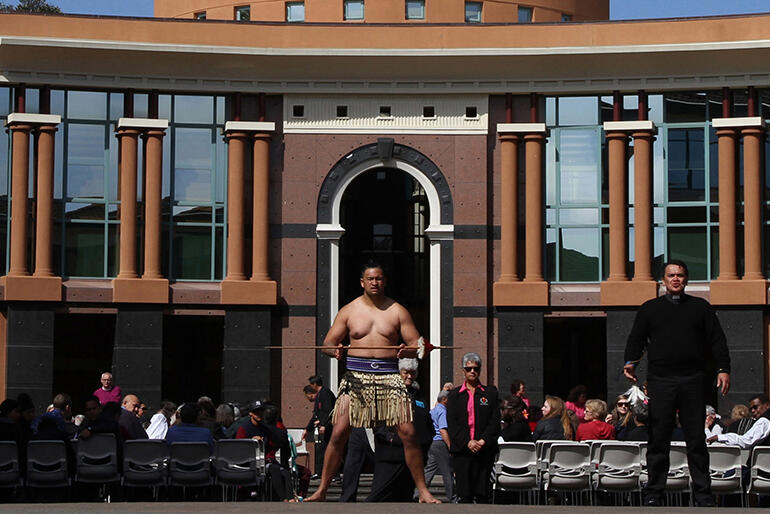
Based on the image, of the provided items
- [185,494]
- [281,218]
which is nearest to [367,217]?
[281,218]

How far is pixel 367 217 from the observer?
36219 millimetres

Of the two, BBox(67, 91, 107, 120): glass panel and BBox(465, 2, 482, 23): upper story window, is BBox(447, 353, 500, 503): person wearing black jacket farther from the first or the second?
BBox(465, 2, 482, 23): upper story window

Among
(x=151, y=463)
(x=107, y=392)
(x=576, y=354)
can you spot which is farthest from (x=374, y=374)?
(x=576, y=354)

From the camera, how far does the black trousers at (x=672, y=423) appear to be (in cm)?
1350

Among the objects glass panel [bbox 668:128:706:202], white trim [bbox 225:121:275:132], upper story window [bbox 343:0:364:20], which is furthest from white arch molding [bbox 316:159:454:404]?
upper story window [bbox 343:0:364:20]

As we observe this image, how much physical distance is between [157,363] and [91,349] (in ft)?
10.1

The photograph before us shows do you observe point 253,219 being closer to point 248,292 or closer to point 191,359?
point 248,292

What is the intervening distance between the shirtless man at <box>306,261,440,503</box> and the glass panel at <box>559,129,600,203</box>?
17965mm

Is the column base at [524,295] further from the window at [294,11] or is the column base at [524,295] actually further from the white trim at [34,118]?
the window at [294,11]

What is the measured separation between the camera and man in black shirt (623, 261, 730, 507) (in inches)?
532

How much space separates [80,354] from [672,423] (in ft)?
71.0

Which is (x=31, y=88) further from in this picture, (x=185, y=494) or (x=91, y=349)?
(x=185, y=494)

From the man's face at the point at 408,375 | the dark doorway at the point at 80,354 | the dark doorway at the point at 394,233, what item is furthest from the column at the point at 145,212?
the man's face at the point at 408,375

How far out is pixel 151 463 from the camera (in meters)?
17.2
